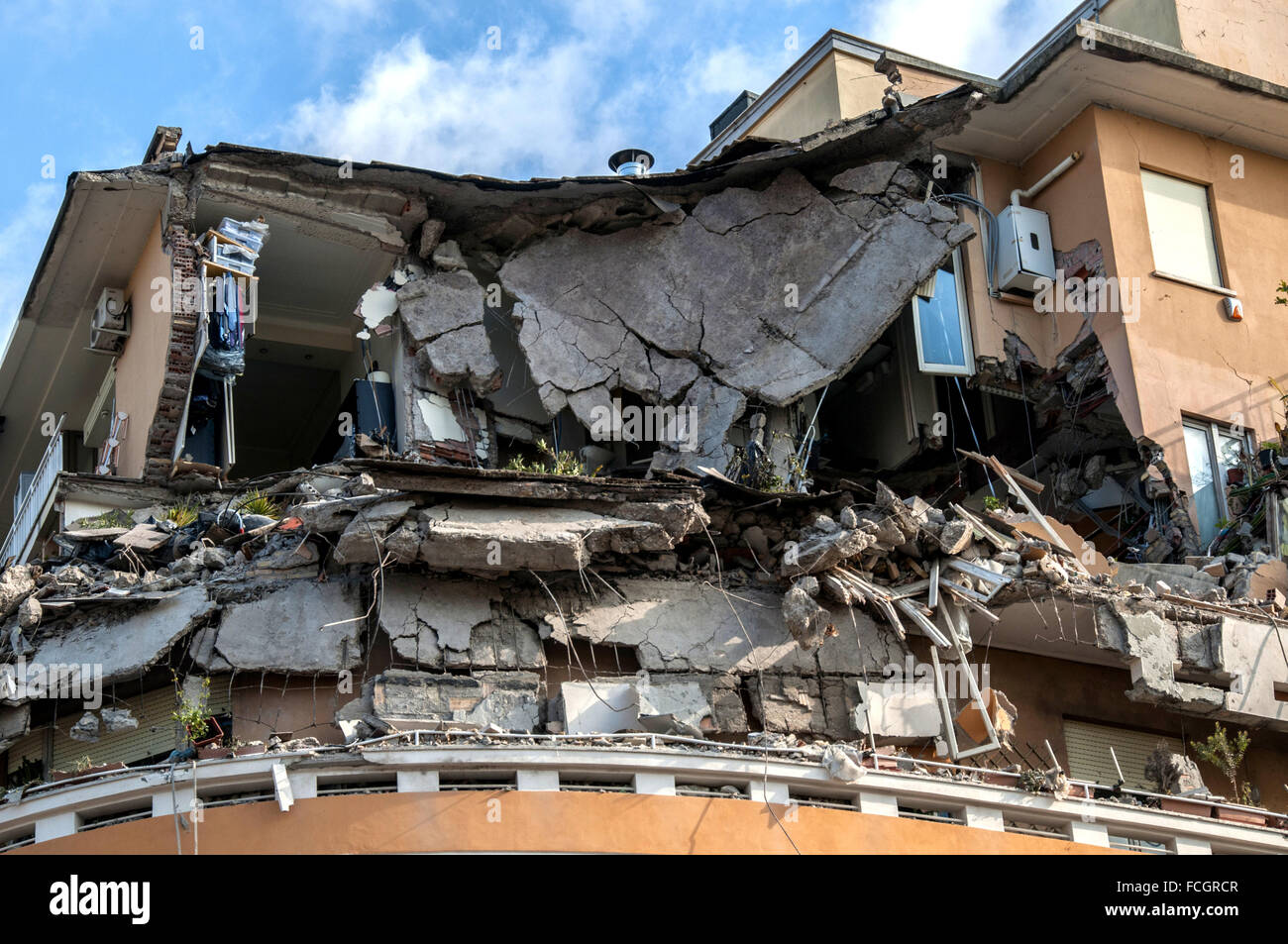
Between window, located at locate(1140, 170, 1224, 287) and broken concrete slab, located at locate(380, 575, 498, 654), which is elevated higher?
window, located at locate(1140, 170, 1224, 287)

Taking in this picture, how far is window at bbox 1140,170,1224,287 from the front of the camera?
754 inches

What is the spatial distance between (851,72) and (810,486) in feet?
21.8

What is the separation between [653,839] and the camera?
11.9 meters

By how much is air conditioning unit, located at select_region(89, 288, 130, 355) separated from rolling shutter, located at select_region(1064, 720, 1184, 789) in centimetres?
1090

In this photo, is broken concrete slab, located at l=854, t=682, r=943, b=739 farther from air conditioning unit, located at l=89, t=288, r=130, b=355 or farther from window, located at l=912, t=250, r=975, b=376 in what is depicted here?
air conditioning unit, located at l=89, t=288, r=130, b=355

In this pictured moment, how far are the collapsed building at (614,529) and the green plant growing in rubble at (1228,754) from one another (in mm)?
152

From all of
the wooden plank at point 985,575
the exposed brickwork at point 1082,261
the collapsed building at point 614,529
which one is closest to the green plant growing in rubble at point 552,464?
the collapsed building at point 614,529

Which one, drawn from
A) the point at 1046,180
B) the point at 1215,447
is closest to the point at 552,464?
the point at 1046,180

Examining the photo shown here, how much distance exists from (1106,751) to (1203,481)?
380 cm

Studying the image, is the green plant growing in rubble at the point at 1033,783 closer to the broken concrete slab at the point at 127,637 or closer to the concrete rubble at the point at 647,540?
the concrete rubble at the point at 647,540

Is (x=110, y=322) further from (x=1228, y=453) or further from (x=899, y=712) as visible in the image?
(x=1228, y=453)

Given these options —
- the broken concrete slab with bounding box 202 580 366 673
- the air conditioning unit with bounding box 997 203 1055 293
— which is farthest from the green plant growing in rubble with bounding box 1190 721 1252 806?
the broken concrete slab with bounding box 202 580 366 673

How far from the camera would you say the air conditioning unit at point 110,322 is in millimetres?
18266
